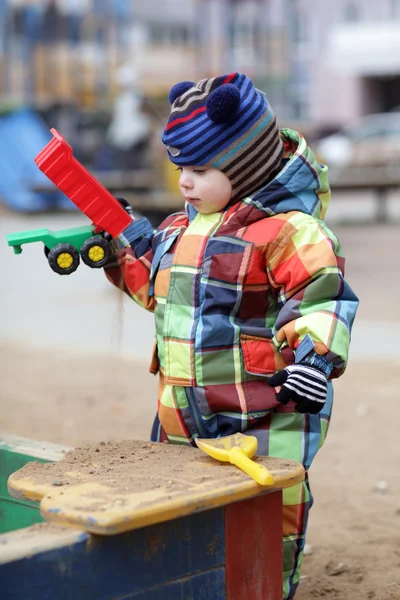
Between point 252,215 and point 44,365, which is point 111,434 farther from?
point 252,215

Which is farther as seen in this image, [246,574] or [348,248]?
[348,248]

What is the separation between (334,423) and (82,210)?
2535 millimetres

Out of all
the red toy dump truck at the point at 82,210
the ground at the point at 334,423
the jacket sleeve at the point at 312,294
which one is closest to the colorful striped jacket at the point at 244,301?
the jacket sleeve at the point at 312,294

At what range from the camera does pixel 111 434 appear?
15.1 ft

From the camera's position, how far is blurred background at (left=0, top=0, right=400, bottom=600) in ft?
13.6

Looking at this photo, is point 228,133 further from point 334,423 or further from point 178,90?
point 334,423

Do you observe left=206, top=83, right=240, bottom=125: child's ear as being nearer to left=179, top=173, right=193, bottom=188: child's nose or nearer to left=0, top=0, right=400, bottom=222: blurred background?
left=179, top=173, right=193, bottom=188: child's nose

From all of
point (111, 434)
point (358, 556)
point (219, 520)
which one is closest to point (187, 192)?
point (219, 520)

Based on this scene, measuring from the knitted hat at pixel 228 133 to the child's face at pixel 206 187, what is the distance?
2 cm

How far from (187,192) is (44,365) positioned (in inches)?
148

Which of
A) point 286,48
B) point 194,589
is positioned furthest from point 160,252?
point 286,48

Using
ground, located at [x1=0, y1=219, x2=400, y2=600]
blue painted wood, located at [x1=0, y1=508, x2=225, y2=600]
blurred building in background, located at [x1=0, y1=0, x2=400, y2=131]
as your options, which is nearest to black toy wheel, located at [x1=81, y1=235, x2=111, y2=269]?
blue painted wood, located at [x1=0, y1=508, x2=225, y2=600]

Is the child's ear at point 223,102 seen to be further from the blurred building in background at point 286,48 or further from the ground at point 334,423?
the blurred building in background at point 286,48

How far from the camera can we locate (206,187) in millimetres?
2416
